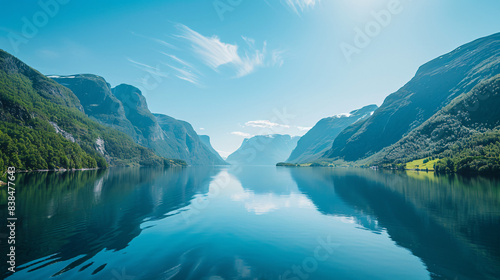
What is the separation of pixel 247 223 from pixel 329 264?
1562 cm

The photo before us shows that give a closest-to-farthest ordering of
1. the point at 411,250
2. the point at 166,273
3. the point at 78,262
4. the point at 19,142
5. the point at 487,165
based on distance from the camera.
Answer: the point at 166,273
the point at 78,262
the point at 411,250
the point at 487,165
the point at 19,142

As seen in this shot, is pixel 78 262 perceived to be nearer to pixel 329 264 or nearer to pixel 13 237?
pixel 13 237

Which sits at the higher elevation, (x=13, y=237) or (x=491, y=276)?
(x=13, y=237)

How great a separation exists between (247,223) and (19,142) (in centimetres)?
16335

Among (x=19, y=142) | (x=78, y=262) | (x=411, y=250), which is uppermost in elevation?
(x=19, y=142)

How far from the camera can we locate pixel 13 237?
2253 cm

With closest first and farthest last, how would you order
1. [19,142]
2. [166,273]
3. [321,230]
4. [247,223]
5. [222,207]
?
1. [166,273]
2. [321,230]
3. [247,223]
4. [222,207]
5. [19,142]

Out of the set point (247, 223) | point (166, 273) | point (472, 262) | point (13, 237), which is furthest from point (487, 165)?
point (13, 237)

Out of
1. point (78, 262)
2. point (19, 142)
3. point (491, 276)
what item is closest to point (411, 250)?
point (491, 276)

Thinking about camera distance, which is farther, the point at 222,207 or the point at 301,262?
the point at 222,207

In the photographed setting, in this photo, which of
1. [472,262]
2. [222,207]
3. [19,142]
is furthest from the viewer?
[19,142]

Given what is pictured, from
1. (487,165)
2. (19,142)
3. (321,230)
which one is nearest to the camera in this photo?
(321,230)

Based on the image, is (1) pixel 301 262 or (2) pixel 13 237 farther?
(2) pixel 13 237

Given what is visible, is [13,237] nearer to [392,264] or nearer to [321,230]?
[321,230]
